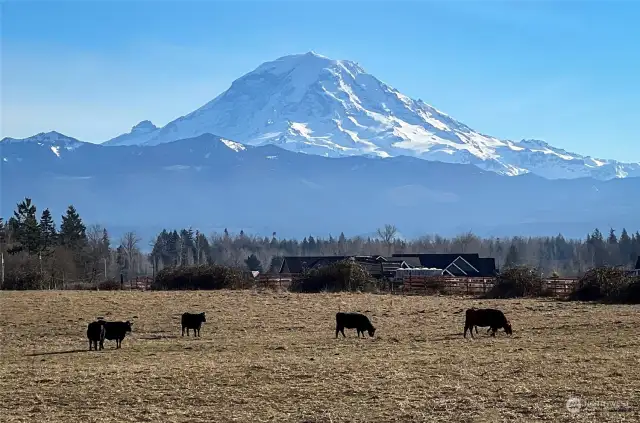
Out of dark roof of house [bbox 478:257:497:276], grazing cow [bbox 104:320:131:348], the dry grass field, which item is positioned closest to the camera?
the dry grass field

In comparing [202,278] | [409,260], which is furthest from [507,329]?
[409,260]

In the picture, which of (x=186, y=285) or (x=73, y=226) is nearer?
(x=186, y=285)

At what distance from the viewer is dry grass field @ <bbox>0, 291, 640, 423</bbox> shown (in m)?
12.9

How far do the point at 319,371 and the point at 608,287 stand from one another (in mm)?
26659

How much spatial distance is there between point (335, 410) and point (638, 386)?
5267mm

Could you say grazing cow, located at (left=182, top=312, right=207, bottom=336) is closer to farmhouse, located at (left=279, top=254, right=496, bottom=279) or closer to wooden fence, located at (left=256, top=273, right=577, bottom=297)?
wooden fence, located at (left=256, top=273, right=577, bottom=297)

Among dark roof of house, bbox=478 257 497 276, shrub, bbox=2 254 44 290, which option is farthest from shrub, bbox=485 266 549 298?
dark roof of house, bbox=478 257 497 276

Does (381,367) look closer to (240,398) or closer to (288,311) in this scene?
(240,398)

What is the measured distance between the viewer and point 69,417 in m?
12.9

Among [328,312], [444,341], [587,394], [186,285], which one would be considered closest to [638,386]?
[587,394]

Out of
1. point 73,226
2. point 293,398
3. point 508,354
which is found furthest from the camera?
point 73,226

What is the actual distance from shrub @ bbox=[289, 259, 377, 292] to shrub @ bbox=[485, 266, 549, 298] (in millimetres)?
7936

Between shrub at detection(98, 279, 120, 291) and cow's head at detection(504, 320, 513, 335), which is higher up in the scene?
shrub at detection(98, 279, 120, 291)

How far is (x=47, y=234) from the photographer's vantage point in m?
73.2
